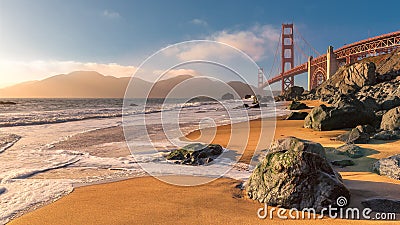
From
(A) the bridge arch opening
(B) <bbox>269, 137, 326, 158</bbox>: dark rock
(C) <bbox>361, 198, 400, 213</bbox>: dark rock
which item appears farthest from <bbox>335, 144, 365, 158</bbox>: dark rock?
(A) the bridge arch opening

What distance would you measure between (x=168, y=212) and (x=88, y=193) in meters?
1.34

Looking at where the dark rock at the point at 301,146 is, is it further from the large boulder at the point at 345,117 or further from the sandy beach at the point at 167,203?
the large boulder at the point at 345,117

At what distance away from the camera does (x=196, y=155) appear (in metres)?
5.55

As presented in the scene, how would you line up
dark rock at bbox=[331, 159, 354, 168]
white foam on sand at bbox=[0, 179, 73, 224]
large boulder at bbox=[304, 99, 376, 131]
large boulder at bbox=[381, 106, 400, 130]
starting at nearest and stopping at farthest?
white foam on sand at bbox=[0, 179, 73, 224]
dark rock at bbox=[331, 159, 354, 168]
large boulder at bbox=[381, 106, 400, 130]
large boulder at bbox=[304, 99, 376, 131]

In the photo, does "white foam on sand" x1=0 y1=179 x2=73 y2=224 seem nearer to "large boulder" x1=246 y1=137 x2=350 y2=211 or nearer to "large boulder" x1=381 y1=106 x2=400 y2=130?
"large boulder" x1=246 y1=137 x2=350 y2=211

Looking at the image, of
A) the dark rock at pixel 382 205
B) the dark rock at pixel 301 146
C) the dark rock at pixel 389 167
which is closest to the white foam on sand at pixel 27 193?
the dark rock at pixel 301 146

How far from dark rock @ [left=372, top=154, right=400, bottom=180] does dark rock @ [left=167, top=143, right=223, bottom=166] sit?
Result: 295 centimetres

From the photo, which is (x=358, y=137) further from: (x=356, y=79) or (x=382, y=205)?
(x=356, y=79)

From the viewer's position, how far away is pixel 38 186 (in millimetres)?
3877

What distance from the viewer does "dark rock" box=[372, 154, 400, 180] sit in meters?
3.77

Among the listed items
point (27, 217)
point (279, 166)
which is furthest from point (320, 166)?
point (27, 217)

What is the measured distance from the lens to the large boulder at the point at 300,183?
9.11 ft

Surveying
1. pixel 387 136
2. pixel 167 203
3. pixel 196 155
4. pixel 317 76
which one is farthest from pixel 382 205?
pixel 317 76

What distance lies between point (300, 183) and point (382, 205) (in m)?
0.91
